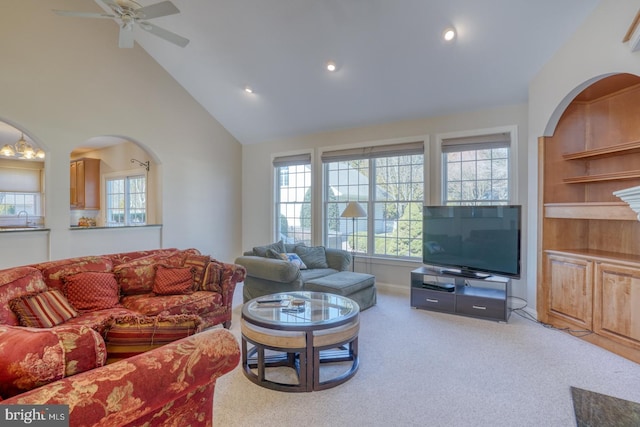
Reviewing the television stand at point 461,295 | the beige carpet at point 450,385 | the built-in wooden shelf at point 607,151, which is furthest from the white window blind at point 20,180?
the built-in wooden shelf at point 607,151

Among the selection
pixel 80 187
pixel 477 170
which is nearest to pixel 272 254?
pixel 477 170

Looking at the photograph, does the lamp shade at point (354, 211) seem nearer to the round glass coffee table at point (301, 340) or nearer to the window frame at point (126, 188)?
the round glass coffee table at point (301, 340)

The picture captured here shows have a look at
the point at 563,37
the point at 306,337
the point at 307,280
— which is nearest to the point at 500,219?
the point at 563,37

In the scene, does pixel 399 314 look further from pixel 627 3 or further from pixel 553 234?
pixel 627 3

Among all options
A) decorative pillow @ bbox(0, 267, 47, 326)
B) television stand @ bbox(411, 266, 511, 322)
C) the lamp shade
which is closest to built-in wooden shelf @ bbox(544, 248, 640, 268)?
television stand @ bbox(411, 266, 511, 322)

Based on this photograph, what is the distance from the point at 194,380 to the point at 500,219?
12.4ft

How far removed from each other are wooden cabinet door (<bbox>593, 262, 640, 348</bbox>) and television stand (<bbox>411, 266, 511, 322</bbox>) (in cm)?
85

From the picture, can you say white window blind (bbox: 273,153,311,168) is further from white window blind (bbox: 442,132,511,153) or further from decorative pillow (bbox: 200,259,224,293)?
decorative pillow (bbox: 200,259,224,293)

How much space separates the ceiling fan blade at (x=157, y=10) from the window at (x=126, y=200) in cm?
388

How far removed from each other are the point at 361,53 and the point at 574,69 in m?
2.29

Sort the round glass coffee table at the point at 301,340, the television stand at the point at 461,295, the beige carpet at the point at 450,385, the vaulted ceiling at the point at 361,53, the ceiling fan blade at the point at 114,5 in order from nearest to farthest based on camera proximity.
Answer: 1. the beige carpet at the point at 450,385
2. the round glass coffee table at the point at 301,340
3. the ceiling fan blade at the point at 114,5
4. the vaulted ceiling at the point at 361,53
5. the television stand at the point at 461,295

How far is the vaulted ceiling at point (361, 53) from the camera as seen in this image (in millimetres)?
3459

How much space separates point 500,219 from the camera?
3.97 meters

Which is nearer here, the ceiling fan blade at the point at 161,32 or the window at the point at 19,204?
the ceiling fan blade at the point at 161,32
